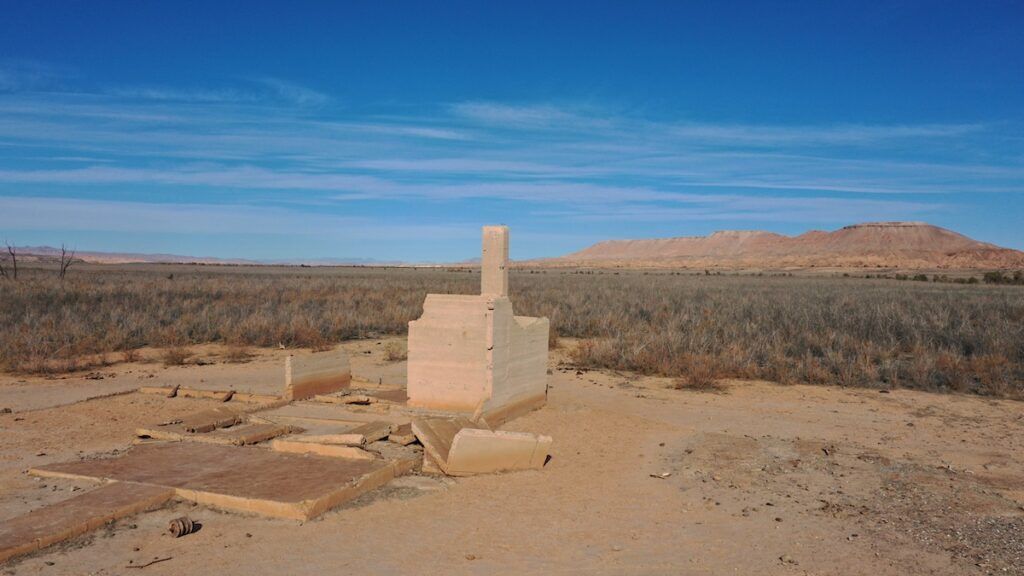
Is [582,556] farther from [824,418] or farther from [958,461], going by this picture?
[824,418]

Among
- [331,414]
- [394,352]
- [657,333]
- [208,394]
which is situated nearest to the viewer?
[331,414]

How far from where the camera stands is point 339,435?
715 cm

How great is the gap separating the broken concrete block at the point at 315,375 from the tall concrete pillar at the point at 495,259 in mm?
3014

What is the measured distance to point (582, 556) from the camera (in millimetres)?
4969

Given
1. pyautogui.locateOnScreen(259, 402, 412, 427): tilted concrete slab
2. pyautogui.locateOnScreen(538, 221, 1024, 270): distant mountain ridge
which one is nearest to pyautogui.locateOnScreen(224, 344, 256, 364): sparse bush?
pyautogui.locateOnScreen(259, 402, 412, 427): tilted concrete slab

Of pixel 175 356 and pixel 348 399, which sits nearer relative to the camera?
pixel 348 399

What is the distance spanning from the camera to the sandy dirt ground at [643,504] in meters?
4.83

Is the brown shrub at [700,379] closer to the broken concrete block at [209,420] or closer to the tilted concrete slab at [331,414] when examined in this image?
the tilted concrete slab at [331,414]

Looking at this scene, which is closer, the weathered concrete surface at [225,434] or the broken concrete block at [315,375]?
the weathered concrete surface at [225,434]

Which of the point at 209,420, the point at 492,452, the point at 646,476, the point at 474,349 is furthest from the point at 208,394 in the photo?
the point at 646,476

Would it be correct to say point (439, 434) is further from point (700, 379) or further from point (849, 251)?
point (849, 251)

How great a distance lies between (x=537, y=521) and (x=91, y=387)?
906cm

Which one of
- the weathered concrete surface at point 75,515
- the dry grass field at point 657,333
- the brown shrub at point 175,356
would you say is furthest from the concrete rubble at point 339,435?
the dry grass field at point 657,333

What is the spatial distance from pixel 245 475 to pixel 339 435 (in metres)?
1.06
